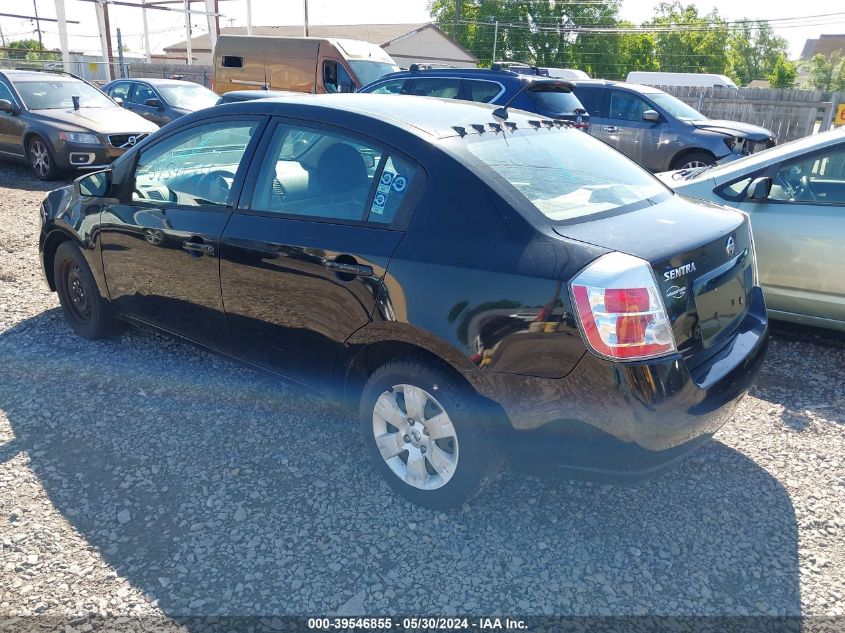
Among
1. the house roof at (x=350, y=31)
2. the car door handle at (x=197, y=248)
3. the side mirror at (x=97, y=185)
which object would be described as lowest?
the car door handle at (x=197, y=248)

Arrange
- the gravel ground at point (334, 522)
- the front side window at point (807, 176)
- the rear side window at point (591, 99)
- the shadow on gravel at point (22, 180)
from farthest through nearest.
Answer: the rear side window at point (591, 99) < the shadow on gravel at point (22, 180) < the front side window at point (807, 176) < the gravel ground at point (334, 522)

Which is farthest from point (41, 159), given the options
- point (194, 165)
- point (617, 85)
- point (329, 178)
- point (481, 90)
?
point (617, 85)

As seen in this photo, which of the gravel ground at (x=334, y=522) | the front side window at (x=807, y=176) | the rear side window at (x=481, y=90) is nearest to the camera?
the gravel ground at (x=334, y=522)

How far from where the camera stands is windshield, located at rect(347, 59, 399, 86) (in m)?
14.9

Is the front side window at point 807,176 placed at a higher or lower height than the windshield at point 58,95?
lower

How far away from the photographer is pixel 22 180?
10.9m

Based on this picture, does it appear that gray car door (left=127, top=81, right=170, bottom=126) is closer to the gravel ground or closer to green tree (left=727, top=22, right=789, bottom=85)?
the gravel ground

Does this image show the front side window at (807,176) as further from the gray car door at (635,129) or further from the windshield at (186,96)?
the windshield at (186,96)

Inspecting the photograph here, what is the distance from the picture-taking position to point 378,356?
2988 mm

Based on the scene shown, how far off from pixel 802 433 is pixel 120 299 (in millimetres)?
4029

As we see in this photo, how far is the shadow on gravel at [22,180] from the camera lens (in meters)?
10.4

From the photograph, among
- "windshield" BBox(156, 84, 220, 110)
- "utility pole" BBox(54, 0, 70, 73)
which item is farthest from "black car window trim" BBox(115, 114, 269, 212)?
"utility pole" BBox(54, 0, 70, 73)

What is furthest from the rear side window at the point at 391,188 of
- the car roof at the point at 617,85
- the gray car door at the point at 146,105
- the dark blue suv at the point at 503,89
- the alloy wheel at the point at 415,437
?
the gray car door at the point at 146,105

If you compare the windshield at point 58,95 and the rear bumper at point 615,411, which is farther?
the windshield at point 58,95
